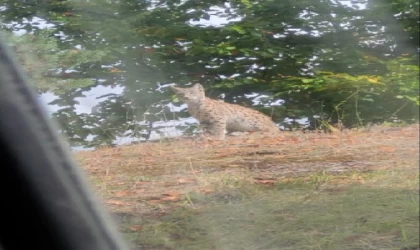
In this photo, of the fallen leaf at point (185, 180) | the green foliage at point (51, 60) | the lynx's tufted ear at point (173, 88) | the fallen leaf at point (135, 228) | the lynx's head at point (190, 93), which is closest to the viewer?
the fallen leaf at point (135, 228)

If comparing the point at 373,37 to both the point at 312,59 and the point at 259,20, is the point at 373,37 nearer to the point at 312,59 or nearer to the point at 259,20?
the point at 312,59

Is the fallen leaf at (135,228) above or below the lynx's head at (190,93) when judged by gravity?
below

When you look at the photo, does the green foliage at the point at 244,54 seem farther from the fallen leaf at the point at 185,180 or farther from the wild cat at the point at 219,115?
the fallen leaf at the point at 185,180

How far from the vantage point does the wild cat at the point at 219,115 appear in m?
4.74

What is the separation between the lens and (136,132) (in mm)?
4660

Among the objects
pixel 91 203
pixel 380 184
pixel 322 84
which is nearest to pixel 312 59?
pixel 322 84

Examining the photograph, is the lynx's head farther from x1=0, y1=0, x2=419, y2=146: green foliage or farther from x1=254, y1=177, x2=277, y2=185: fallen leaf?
A: x1=254, y1=177, x2=277, y2=185: fallen leaf

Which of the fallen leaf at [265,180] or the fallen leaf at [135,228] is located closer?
the fallen leaf at [135,228]

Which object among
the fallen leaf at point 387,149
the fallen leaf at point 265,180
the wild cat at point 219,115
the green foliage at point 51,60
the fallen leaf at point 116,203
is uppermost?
the green foliage at point 51,60

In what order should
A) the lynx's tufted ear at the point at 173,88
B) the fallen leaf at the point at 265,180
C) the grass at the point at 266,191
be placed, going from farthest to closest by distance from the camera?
the lynx's tufted ear at the point at 173,88
the fallen leaf at the point at 265,180
the grass at the point at 266,191

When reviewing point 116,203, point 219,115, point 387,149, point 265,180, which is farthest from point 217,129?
point 116,203

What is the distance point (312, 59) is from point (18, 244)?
334cm

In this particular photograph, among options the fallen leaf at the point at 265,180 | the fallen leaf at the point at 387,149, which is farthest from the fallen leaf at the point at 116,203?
the fallen leaf at the point at 387,149

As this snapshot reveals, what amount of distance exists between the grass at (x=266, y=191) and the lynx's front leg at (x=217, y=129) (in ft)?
0.27
